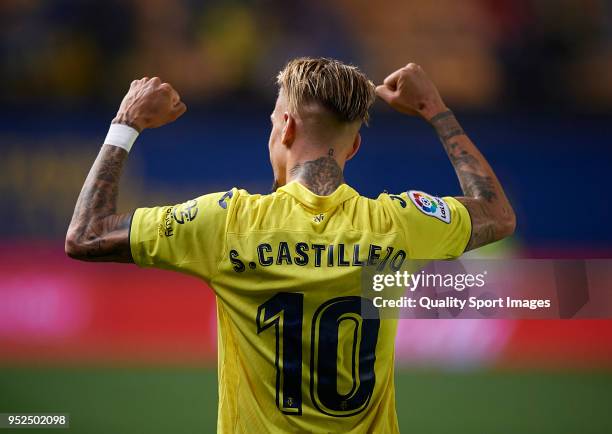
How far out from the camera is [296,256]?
1.77 meters

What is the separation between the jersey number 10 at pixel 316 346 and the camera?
177 centimetres

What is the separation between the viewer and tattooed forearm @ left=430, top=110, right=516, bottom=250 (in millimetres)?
1956

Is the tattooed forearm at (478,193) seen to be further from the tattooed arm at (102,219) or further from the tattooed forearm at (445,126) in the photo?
the tattooed arm at (102,219)

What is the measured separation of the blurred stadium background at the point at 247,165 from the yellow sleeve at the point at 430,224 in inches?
122

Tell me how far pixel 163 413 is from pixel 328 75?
353 centimetres

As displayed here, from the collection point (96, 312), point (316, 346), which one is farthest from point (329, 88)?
point (96, 312)

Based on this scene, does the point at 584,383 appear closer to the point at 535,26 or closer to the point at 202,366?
the point at 202,366

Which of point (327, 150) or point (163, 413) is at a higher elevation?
point (327, 150)

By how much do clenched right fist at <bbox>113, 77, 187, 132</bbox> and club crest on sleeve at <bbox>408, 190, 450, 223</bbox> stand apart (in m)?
0.70

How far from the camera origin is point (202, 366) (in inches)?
225

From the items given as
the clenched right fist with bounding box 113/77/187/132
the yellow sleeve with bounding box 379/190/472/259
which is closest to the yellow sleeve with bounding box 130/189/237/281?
the clenched right fist with bounding box 113/77/187/132

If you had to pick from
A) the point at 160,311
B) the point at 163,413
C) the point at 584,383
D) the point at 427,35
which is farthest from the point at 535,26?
the point at 163,413

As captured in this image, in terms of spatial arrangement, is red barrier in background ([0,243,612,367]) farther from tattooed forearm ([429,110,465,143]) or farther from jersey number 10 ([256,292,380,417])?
jersey number 10 ([256,292,380,417])

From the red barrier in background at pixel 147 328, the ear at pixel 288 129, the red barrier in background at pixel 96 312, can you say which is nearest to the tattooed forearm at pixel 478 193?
the ear at pixel 288 129
